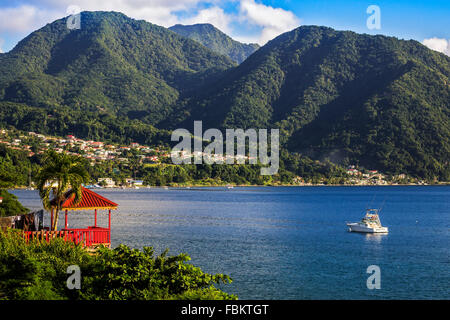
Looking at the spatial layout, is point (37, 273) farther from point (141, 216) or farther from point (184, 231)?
point (141, 216)

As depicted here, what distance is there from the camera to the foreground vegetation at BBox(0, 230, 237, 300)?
13.1 m

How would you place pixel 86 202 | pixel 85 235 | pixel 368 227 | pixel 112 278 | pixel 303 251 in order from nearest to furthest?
1. pixel 112 278
2. pixel 85 235
3. pixel 86 202
4. pixel 303 251
5. pixel 368 227

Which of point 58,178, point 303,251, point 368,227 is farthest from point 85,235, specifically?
point 368,227

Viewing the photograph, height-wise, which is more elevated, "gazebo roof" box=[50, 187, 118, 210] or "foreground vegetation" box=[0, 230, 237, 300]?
"gazebo roof" box=[50, 187, 118, 210]

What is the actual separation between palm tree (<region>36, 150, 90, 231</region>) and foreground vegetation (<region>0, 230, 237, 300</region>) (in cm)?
889

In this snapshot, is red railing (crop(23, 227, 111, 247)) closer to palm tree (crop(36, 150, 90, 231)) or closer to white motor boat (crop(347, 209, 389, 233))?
palm tree (crop(36, 150, 90, 231))

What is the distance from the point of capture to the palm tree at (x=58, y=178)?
80.4ft

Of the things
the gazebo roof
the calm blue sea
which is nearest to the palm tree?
the gazebo roof

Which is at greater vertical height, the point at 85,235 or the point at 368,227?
the point at 85,235

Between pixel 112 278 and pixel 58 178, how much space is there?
41.6 ft

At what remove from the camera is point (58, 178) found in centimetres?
2462

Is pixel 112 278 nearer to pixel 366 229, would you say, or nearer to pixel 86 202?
pixel 86 202

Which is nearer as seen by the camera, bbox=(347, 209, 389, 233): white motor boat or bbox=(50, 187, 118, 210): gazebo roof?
bbox=(50, 187, 118, 210): gazebo roof
